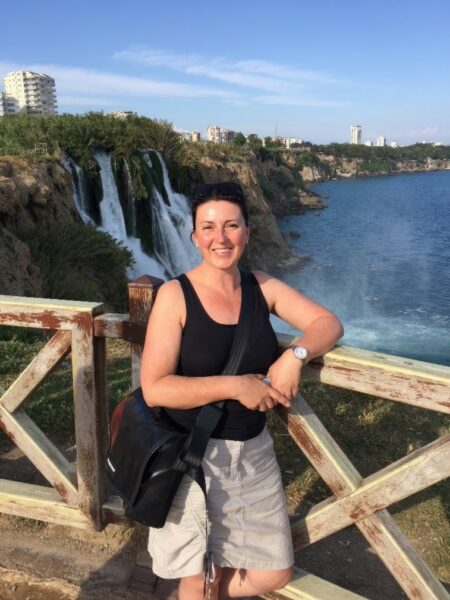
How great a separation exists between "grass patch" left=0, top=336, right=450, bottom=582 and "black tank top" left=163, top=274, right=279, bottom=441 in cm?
160

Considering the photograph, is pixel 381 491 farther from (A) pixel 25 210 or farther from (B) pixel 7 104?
(B) pixel 7 104

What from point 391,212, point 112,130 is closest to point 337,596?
point 112,130

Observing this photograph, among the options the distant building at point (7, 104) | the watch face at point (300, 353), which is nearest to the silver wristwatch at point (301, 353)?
the watch face at point (300, 353)

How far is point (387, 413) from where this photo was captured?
476 centimetres

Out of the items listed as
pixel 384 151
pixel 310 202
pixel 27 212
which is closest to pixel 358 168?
pixel 384 151

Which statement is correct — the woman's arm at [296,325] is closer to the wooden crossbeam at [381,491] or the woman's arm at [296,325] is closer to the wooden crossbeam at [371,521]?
the wooden crossbeam at [371,521]

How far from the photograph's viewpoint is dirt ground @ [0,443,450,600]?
2635 millimetres

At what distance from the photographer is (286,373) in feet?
6.49

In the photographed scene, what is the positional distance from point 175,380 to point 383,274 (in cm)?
2975

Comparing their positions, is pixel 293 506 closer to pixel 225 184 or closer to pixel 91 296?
pixel 225 184

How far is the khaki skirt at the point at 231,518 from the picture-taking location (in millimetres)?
2053

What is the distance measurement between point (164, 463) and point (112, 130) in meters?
19.3

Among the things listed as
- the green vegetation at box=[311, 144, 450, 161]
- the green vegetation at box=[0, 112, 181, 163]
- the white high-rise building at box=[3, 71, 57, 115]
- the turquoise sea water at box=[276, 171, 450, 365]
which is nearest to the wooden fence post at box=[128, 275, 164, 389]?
the green vegetation at box=[0, 112, 181, 163]

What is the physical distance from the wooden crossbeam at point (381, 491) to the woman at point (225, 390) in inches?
8.3
